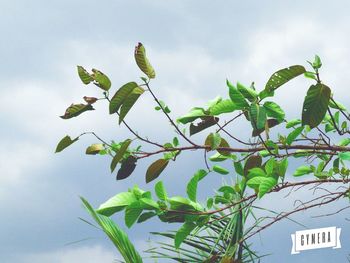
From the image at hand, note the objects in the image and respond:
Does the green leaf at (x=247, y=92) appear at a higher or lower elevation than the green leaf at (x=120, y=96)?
higher

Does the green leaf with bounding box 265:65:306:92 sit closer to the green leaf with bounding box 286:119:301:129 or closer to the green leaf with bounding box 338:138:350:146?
the green leaf with bounding box 286:119:301:129

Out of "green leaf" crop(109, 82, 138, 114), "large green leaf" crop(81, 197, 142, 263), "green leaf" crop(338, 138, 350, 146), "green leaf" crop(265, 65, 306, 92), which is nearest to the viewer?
"green leaf" crop(265, 65, 306, 92)

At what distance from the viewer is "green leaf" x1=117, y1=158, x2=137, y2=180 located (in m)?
1.61

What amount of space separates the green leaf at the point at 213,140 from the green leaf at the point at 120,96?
0.75 ft

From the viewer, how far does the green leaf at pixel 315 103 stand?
115 centimetres

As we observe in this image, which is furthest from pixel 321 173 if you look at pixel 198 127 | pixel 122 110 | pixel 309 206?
pixel 122 110

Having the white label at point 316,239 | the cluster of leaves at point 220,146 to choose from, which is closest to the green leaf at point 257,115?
the cluster of leaves at point 220,146

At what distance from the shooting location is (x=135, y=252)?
2568 millimetres

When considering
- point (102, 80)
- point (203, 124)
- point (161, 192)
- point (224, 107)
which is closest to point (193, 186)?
point (161, 192)

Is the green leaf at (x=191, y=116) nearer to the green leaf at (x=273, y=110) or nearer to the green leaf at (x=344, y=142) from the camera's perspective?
the green leaf at (x=273, y=110)

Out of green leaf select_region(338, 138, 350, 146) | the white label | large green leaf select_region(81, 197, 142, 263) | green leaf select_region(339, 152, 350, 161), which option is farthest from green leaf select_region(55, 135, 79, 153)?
the white label

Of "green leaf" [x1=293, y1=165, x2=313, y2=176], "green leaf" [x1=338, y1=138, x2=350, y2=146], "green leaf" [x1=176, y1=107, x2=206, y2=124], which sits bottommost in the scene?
"green leaf" [x1=176, y1=107, x2=206, y2=124]

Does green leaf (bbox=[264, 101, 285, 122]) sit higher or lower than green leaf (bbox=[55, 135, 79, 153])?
higher

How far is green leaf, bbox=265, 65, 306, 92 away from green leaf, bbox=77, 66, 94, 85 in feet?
1.38
